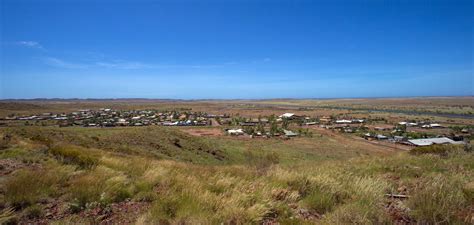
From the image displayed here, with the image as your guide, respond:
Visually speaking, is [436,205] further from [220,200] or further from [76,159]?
[76,159]

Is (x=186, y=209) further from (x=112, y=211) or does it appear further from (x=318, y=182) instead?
(x=318, y=182)

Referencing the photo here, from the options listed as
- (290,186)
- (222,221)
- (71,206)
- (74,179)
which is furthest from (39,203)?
(290,186)

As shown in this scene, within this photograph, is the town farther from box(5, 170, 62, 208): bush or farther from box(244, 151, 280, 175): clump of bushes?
box(5, 170, 62, 208): bush

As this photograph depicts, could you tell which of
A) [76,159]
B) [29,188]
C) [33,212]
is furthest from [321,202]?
[76,159]

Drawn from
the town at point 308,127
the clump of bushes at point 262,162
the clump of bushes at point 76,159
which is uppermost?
the clump of bushes at point 76,159

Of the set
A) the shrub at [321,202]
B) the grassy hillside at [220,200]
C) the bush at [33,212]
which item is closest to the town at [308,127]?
the grassy hillside at [220,200]

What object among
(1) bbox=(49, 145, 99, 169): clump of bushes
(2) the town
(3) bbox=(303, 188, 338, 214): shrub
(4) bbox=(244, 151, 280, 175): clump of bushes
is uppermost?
(1) bbox=(49, 145, 99, 169): clump of bushes

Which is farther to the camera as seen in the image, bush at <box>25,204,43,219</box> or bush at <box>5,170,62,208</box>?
bush at <box>5,170,62,208</box>

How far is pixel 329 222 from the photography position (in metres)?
3.71

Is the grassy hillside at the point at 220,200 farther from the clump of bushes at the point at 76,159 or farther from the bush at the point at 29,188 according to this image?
the clump of bushes at the point at 76,159

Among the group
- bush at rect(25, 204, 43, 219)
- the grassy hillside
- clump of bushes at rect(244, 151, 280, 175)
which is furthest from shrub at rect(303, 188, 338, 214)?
bush at rect(25, 204, 43, 219)

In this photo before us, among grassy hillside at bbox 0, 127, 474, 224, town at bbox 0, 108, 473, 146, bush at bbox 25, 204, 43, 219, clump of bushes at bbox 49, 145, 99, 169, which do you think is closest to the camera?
grassy hillside at bbox 0, 127, 474, 224

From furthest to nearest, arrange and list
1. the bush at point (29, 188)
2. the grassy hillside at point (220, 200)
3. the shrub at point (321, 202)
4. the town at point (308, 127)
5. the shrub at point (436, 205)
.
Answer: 1. the town at point (308, 127)
2. the shrub at point (321, 202)
3. the bush at point (29, 188)
4. the grassy hillside at point (220, 200)
5. the shrub at point (436, 205)

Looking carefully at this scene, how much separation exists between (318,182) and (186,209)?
2834mm
